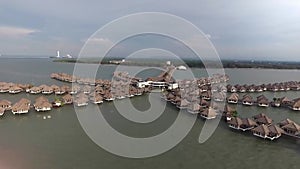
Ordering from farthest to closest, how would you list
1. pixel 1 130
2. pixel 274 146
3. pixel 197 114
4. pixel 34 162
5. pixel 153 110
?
pixel 153 110
pixel 197 114
pixel 1 130
pixel 274 146
pixel 34 162

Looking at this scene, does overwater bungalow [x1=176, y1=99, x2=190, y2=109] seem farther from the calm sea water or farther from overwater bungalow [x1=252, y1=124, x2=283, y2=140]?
overwater bungalow [x1=252, y1=124, x2=283, y2=140]

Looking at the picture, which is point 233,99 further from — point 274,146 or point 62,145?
point 62,145

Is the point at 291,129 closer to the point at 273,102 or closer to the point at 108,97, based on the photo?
the point at 273,102

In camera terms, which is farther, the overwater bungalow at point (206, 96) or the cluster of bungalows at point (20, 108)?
the overwater bungalow at point (206, 96)

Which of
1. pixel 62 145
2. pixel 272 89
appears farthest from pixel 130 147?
pixel 272 89

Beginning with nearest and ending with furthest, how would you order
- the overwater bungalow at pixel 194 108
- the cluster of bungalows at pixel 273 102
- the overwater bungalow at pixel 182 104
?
the overwater bungalow at pixel 194 108, the overwater bungalow at pixel 182 104, the cluster of bungalows at pixel 273 102

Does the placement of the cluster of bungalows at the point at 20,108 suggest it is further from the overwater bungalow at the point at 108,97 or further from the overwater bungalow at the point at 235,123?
the overwater bungalow at the point at 235,123

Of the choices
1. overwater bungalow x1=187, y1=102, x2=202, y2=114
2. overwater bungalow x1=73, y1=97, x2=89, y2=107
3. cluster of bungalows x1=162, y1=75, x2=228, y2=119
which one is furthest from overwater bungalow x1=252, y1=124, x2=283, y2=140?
overwater bungalow x1=73, y1=97, x2=89, y2=107

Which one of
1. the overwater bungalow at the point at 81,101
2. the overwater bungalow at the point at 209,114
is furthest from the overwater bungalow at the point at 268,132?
the overwater bungalow at the point at 81,101
